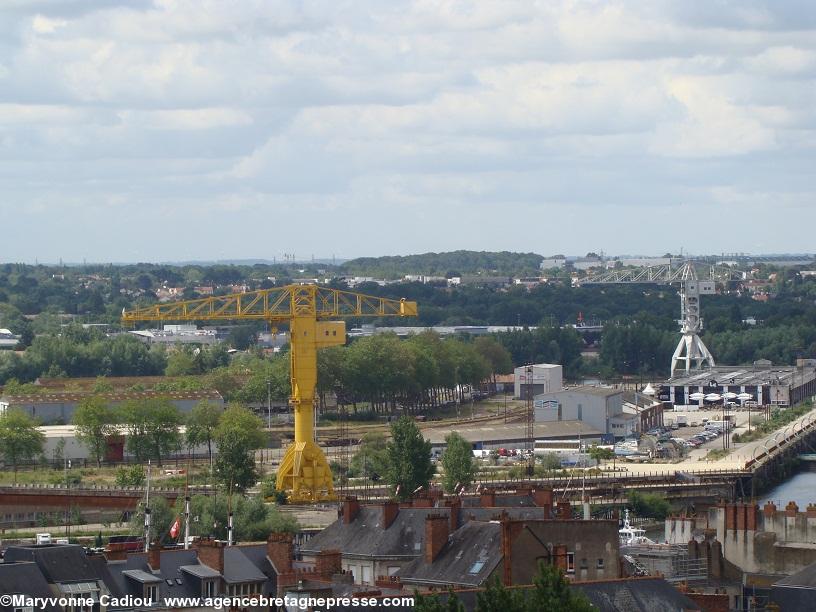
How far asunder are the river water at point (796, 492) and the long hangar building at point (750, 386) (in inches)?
1241

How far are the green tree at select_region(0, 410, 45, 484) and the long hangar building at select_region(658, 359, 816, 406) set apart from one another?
5201 cm

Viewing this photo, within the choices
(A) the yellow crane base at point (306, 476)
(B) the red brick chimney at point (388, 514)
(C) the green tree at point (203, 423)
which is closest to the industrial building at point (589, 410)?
(C) the green tree at point (203, 423)

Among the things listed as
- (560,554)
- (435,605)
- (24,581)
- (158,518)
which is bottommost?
(158,518)

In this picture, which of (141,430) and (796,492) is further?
(141,430)

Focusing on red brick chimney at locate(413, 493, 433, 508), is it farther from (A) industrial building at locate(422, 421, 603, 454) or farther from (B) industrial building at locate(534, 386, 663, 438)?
(B) industrial building at locate(534, 386, 663, 438)

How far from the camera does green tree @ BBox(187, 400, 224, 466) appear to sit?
9569 cm

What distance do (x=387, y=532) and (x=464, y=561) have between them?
18.5ft

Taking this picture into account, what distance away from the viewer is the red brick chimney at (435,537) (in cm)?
3741

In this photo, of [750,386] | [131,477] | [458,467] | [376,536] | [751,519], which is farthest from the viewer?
[750,386]

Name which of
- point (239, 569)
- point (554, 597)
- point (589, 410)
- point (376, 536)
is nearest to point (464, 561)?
point (239, 569)

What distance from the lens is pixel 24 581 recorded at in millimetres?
29828

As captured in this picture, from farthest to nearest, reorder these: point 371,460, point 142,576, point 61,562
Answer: point 371,460, point 142,576, point 61,562

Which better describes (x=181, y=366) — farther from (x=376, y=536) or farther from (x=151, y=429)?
(x=376, y=536)

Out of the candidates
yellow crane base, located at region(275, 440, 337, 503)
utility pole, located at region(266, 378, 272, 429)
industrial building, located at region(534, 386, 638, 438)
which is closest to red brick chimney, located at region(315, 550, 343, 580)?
yellow crane base, located at region(275, 440, 337, 503)
